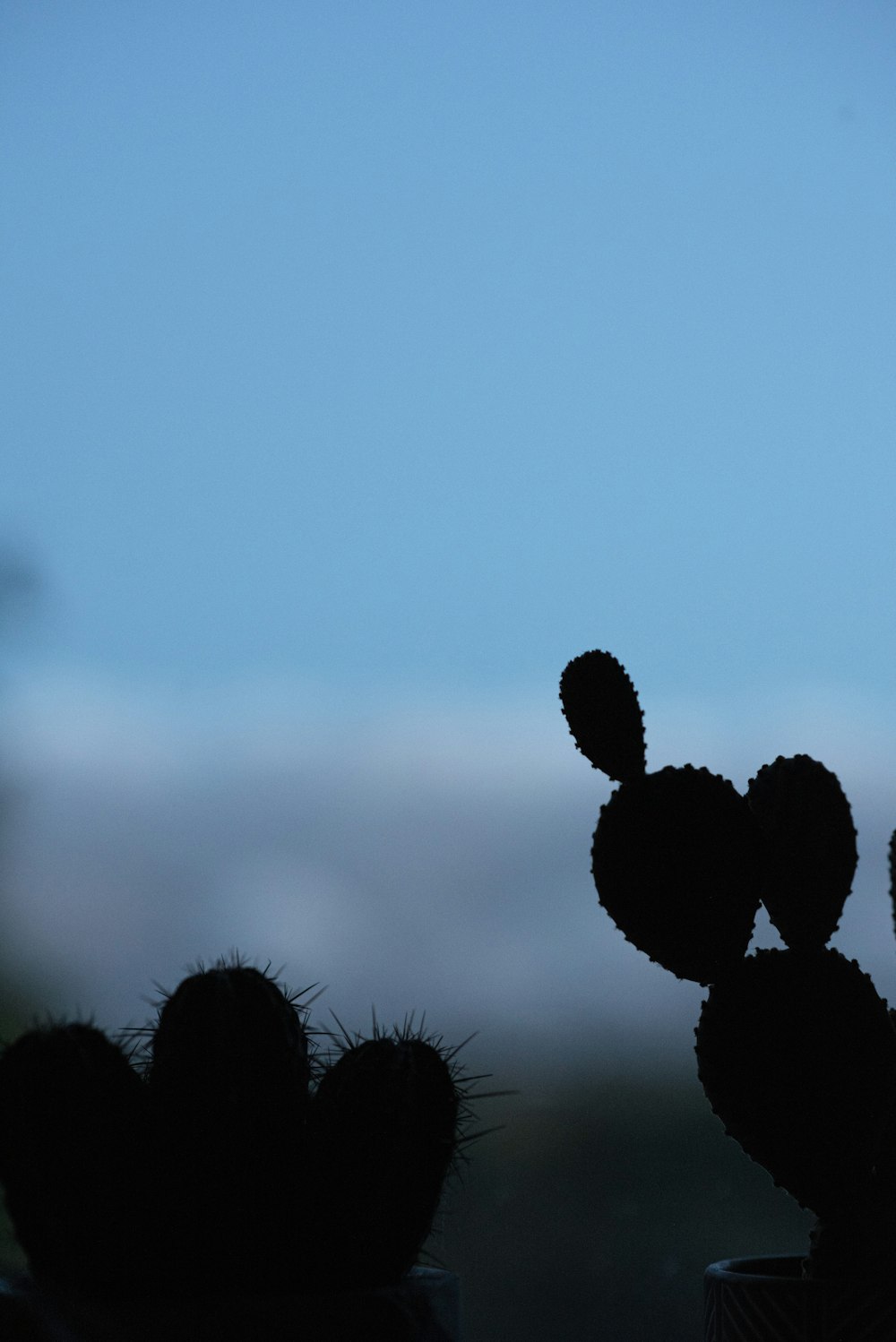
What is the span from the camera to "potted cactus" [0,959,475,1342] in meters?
0.49

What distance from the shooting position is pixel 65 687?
1.17 metres

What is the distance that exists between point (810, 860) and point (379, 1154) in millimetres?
292

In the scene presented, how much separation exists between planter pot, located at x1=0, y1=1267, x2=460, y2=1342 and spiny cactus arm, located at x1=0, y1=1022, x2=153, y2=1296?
12mm

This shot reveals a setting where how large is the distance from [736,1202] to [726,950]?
387mm

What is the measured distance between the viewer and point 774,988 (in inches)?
25.7

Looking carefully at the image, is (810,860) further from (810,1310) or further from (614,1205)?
(614,1205)

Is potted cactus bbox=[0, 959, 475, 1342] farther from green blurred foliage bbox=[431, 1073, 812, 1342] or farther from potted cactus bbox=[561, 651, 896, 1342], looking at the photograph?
green blurred foliage bbox=[431, 1073, 812, 1342]

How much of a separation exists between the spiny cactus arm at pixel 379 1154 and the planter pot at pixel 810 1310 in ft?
0.63

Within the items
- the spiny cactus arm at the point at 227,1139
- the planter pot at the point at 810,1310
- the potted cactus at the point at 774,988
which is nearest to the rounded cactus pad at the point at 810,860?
the potted cactus at the point at 774,988

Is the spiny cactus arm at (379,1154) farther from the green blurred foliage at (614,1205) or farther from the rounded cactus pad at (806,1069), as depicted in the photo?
the green blurred foliage at (614,1205)

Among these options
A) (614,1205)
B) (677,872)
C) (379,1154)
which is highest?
(677,872)

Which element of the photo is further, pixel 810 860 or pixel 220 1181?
pixel 810 860

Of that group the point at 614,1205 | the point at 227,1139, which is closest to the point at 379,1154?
the point at 227,1139

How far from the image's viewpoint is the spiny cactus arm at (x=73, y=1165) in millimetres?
485
